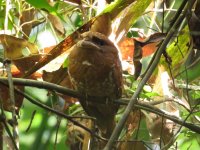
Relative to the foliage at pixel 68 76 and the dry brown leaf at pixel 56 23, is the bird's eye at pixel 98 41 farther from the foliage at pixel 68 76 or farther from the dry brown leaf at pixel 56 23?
the dry brown leaf at pixel 56 23

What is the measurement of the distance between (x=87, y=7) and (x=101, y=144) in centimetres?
64

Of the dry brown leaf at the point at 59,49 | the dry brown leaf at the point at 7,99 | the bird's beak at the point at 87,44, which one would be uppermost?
the dry brown leaf at the point at 59,49

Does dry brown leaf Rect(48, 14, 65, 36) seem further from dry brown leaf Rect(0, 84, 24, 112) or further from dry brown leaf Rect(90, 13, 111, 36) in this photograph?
dry brown leaf Rect(0, 84, 24, 112)

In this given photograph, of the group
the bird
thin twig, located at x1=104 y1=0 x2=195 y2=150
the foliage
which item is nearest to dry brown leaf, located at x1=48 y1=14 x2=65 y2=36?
the foliage

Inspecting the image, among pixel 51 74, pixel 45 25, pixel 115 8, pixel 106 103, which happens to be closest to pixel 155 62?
pixel 115 8

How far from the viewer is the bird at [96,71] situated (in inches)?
71.5

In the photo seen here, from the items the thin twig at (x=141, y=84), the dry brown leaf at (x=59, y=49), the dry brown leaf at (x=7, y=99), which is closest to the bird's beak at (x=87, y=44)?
the dry brown leaf at (x=59, y=49)

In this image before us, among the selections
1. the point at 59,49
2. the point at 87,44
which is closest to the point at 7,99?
the point at 59,49

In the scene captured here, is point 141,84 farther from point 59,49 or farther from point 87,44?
point 87,44

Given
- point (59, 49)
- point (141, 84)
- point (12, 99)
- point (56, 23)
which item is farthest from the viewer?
point (56, 23)

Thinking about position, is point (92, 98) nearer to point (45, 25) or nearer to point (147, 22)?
point (45, 25)

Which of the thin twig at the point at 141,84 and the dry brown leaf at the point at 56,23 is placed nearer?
the thin twig at the point at 141,84

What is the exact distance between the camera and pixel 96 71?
184 cm

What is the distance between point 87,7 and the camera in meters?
2.00
